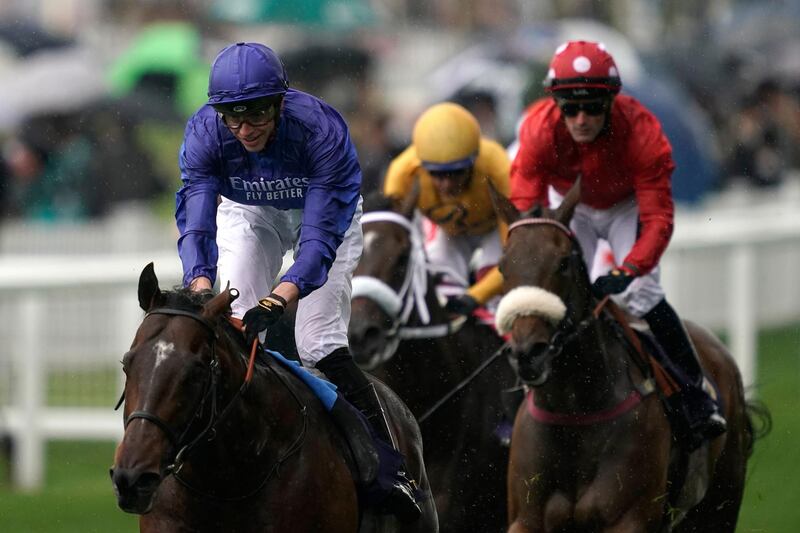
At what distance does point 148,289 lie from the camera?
16.5ft

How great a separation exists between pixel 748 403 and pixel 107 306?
15.8 ft

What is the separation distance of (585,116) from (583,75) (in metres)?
0.17

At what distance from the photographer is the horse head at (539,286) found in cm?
661

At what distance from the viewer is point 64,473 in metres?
11.5

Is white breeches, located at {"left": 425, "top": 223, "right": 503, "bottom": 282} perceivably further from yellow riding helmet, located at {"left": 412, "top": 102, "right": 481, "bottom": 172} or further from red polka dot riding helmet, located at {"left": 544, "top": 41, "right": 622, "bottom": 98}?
red polka dot riding helmet, located at {"left": 544, "top": 41, "right": 622, "bottom": 98}

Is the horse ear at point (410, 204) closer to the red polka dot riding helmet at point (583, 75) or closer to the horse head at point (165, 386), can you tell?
the red polka dot riding helmet at point (583, 75)

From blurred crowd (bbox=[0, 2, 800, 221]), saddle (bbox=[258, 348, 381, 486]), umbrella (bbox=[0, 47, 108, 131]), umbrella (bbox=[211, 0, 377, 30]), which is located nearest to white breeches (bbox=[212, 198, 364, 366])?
saddle (bbox=[258, 348, 381, 486])

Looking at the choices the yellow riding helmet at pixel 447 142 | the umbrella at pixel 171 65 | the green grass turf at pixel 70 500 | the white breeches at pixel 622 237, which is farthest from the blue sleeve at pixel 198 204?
the umbrella at pixel 171 65

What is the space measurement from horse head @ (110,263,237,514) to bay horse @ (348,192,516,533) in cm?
258

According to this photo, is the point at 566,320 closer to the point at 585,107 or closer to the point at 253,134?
the point at 585,107

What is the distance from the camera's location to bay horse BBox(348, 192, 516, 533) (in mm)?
7766

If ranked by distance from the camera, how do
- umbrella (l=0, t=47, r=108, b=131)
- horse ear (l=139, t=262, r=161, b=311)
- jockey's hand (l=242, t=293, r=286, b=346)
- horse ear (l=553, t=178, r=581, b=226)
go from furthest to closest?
umbrella (l=0, t=47, r=108, b=131) → horse ear (l=553, t=178, r=581, b=226) → jockey's hand (l=242, t=293, r=286, b=346) → horse ear (l=139, t=262, r=161, b=311)

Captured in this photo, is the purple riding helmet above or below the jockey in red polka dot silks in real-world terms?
above

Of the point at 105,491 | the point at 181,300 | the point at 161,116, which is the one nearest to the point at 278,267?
the point at 181,300
